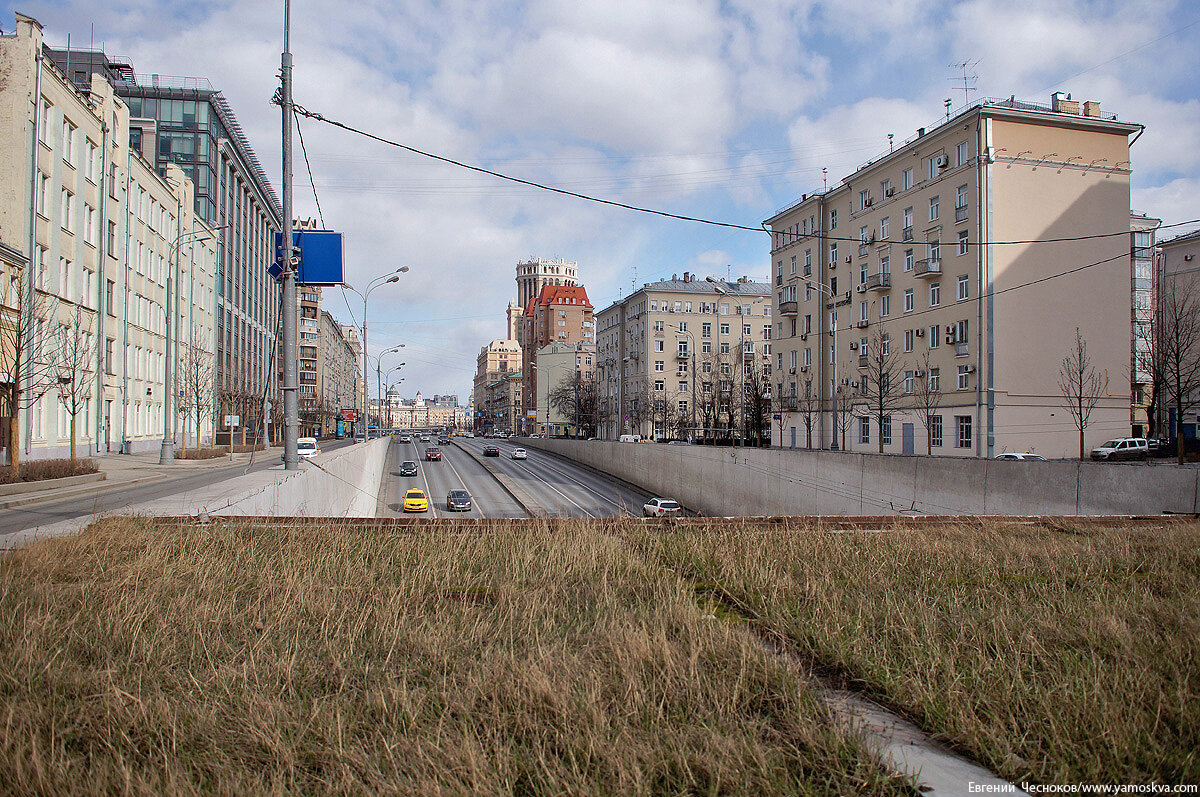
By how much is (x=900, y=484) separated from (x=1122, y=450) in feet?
58.2

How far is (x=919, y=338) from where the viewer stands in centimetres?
4425

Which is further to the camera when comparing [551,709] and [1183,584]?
[1183,584]

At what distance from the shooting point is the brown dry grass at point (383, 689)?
2951 mm

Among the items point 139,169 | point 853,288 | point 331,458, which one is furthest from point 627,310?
point 331,458

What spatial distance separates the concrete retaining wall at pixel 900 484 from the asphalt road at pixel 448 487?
35.6 ft

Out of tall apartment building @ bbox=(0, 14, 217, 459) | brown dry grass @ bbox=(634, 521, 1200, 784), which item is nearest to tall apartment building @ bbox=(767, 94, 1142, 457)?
brown dry grass @ bbox=(634, 521, 1200, 784)

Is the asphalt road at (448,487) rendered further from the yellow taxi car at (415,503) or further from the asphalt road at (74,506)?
the asphalt road at (74,506)

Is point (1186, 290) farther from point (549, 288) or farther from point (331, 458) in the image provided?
point (549, 288)

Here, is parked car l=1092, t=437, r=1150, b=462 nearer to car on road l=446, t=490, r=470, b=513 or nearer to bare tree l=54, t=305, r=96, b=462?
car on road l=446, t=490, r=470, b=513

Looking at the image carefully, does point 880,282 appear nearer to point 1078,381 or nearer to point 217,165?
point 1078,381

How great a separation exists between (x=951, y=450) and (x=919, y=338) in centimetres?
727

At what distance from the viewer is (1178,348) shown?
28531 mm

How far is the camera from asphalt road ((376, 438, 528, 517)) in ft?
120

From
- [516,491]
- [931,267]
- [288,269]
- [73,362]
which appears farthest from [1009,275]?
[73,362]
